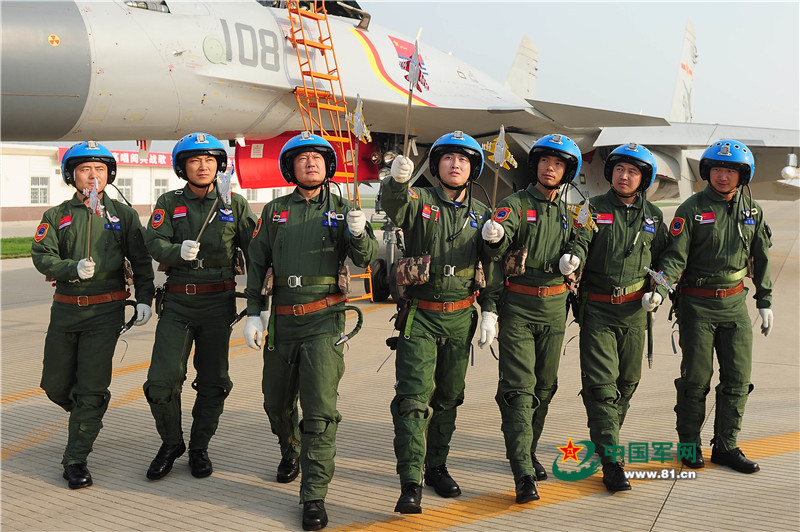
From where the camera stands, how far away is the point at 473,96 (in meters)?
11.2

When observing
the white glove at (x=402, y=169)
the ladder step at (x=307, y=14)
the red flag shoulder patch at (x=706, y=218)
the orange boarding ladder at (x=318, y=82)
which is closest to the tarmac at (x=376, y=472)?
the red flag shoulder patch at (x=706, y=218)

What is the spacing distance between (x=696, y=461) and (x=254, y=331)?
2.91 metres

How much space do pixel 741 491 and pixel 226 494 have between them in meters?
3.02

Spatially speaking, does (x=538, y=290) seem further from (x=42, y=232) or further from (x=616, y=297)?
(x=42, y=232)

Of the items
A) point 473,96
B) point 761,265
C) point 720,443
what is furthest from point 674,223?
point 473,96

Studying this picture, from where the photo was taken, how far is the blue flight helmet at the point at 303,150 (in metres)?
4.12

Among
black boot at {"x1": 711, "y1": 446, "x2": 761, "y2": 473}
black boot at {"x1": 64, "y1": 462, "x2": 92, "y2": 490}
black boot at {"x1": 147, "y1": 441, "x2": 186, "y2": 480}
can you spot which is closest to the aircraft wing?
black boot at {"x1": 711, "y1": 446, "x2": 761, "y2": 473}

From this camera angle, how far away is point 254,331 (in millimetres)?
3965

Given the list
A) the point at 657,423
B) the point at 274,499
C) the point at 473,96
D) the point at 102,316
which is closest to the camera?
the point at 274,499

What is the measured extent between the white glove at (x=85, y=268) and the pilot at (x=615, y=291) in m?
2.83

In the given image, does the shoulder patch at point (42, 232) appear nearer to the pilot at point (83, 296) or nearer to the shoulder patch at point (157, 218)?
the pilot at point (83, 296)

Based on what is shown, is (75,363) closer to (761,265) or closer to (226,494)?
(226,494)

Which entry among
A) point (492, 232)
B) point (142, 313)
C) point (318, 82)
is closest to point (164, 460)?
point (142, 313)

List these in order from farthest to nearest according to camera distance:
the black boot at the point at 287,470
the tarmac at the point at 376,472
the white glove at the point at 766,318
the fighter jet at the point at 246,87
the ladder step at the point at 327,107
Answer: the ladder step at the point at 327,107
the fighter jet at the point at 246,87
the white glove at the point at 766,318
the black boot at the point at 287,470
the tarmac at the point at 376,472
